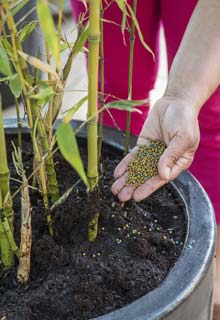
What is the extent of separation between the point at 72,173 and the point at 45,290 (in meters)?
0.24

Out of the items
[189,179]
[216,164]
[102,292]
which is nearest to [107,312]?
[102,292]

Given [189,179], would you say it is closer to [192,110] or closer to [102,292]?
[192,110]

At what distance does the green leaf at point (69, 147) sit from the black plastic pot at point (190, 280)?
214mm

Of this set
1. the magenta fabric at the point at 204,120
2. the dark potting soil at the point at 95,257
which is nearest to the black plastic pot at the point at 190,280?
the dark potting soil at the point at 95,257

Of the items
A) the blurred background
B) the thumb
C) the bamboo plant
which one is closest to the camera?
the bamboo plant

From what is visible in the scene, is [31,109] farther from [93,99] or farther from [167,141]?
[167,141]

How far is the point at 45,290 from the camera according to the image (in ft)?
1.94

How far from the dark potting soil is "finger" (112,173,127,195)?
0.02m

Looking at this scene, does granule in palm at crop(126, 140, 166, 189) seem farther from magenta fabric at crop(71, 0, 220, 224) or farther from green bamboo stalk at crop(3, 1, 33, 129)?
magenta fabric at crop(71, 0, 220, 224)

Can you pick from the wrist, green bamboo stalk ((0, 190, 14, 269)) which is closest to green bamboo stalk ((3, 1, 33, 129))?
green bamboo stalk ((0, 190, 14, 269))

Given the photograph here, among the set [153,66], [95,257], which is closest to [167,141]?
[95,257]

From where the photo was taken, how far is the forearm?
766 millimetres

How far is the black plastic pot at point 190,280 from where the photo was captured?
21.1 inches

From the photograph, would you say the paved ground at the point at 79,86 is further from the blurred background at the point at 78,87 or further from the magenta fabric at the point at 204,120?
the magenta fabric at the point at 204,120
